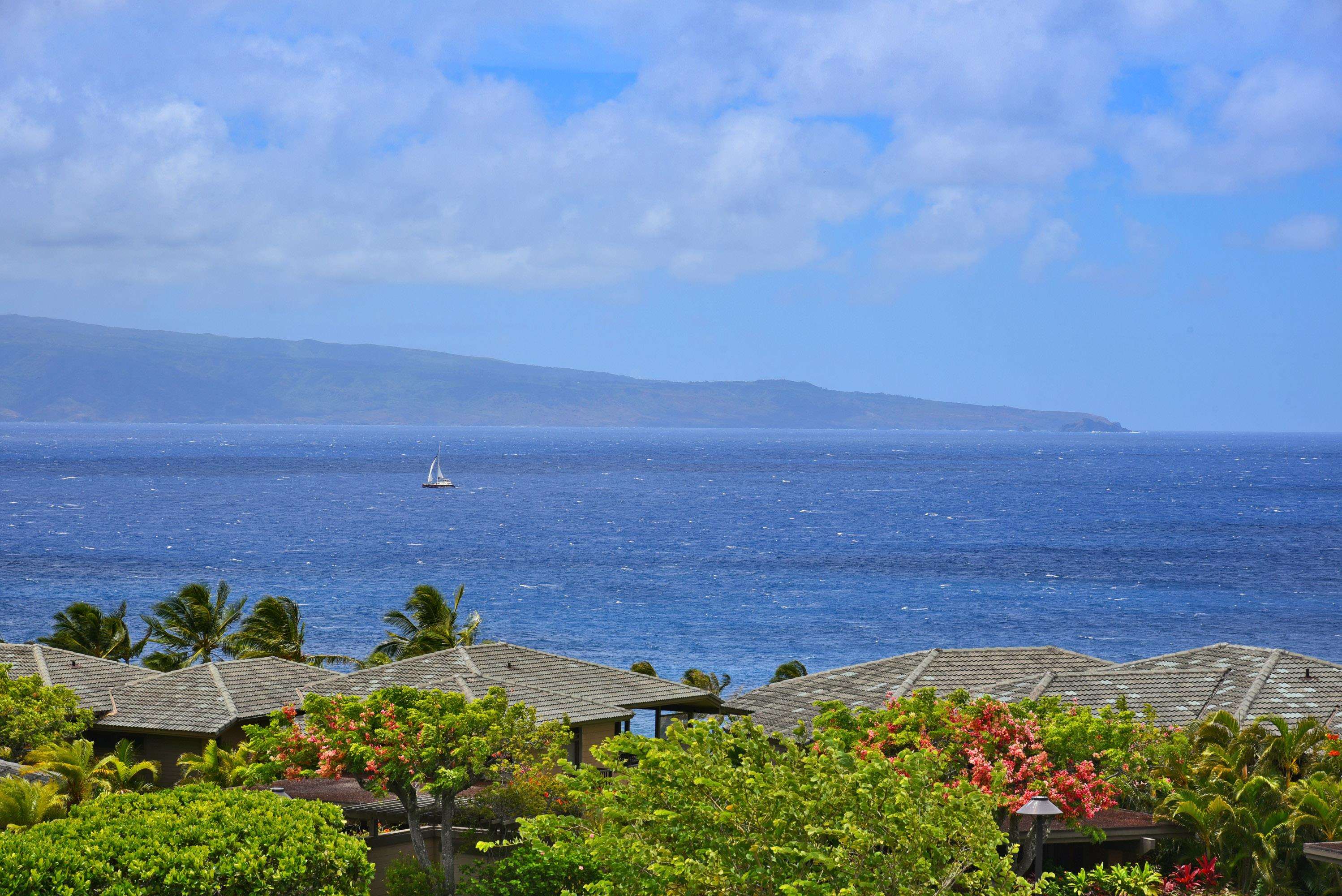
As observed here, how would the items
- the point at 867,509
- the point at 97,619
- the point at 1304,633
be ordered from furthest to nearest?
the point at 867,509 → the point at 1304,633 → the point at 97,619

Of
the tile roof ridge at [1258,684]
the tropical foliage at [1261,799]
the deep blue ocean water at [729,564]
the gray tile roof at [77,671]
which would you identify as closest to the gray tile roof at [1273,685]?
the tile roof ridge at [1258,684]

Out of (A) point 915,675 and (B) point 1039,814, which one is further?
(A) point 915,675

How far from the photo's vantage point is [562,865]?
734 inches

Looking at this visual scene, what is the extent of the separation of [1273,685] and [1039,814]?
10742 millimetres

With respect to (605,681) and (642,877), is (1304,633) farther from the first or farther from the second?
(642,877)

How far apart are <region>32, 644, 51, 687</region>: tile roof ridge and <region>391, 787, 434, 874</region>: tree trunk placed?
12.5 metres

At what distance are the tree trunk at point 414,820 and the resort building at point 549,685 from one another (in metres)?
5.34

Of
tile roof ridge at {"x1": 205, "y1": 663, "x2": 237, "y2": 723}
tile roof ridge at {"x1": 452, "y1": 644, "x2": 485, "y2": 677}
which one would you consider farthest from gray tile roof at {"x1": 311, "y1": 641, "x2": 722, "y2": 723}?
tile roof ridge at {"x1": 205, "y1": 663, "x2": 237, "y2": 723}

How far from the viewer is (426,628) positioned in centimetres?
4194

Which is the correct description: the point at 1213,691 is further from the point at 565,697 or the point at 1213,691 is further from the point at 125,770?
the point at 125,770

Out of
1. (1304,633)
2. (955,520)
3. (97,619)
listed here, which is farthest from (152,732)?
(955,520)

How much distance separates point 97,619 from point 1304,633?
59.6m

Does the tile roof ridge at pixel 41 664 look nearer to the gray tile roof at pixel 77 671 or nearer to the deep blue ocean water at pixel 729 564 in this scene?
the gray tile roof at pixel 77 671

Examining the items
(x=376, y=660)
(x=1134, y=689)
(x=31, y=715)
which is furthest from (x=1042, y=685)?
(x=376, y=660)
